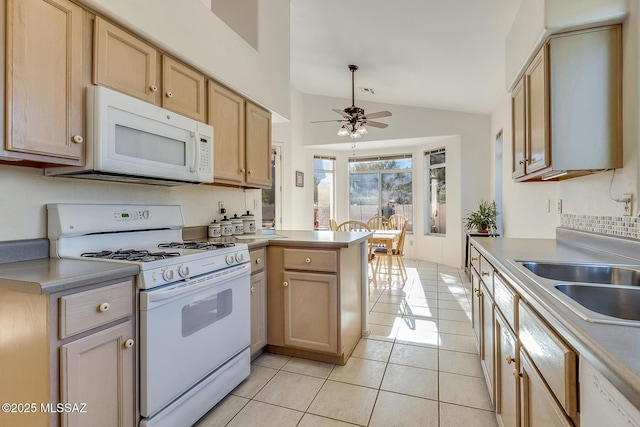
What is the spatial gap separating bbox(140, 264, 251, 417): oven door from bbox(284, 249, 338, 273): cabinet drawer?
1.27 feet

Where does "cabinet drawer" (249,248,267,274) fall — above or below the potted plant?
below

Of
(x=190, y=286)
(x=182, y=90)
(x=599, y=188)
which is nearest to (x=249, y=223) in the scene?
(x=182, y=90)

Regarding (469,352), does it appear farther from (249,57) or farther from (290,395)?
(249,57)

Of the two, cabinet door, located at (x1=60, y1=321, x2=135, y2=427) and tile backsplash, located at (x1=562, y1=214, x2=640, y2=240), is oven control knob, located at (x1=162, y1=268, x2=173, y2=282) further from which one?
tile backsplash, located at (x1=562, y1=214, x2=640, y2=240)

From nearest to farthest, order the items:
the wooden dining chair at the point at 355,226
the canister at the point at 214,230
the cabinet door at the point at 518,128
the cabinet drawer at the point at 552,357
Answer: the cabinet drawer at the point at 552,357, the cabinet door at the point at 518,128, the canister at the point at 214,230, the wooden dining chair at the point at 355,226

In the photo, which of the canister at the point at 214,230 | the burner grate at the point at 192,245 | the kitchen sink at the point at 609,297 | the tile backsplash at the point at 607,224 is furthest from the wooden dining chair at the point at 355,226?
the kitchen sink at the point at 609,297

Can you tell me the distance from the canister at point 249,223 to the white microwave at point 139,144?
838mm

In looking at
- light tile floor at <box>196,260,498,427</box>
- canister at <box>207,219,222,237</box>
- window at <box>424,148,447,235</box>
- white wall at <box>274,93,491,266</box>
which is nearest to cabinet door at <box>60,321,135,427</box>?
light tile floor at <box>196,260,498,427</box>

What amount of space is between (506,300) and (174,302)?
4.84ft

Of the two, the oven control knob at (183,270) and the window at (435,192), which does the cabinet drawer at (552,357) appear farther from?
the window at (435,192)

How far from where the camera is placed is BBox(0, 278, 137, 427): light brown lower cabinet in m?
1.06

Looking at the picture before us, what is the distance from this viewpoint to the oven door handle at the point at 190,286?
1340 mm

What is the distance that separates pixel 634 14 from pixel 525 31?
0.58m

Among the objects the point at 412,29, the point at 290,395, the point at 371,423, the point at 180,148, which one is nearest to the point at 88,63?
the point at 180,148
